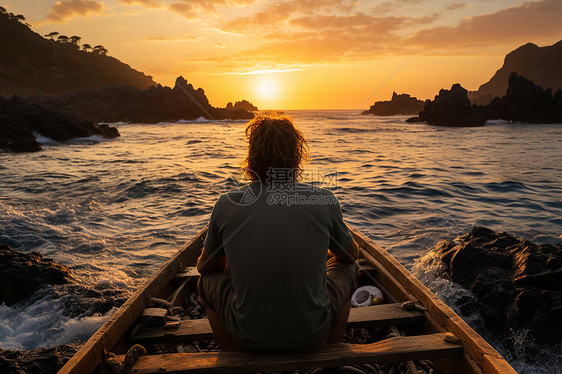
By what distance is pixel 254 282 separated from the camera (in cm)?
218

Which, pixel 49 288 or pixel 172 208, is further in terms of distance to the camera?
pixel 172 208

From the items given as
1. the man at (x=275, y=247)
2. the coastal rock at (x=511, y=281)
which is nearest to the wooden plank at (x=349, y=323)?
the man at (x=275, y=247)

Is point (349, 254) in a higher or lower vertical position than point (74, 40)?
lower

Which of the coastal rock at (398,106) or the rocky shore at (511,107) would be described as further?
the coastal rock at (398,106)

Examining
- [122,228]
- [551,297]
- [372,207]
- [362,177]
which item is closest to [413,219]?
[372,207]

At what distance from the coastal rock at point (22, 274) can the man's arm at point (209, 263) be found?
501cm

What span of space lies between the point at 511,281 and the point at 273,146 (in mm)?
4966

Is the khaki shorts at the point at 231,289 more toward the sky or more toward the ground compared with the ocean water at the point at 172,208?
more toward the sky

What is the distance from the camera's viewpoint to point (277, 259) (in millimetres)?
2137

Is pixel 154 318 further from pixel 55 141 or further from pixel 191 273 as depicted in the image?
pixel 55 141

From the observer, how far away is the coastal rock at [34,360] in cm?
348

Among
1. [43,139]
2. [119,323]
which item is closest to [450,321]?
[119,323]

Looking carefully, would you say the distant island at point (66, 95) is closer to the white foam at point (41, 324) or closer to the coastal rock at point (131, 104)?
the coastal rock at point (131, 104)

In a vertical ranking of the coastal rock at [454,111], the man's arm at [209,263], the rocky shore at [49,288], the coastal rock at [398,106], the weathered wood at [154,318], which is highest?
the coastal rock at [398,106]
